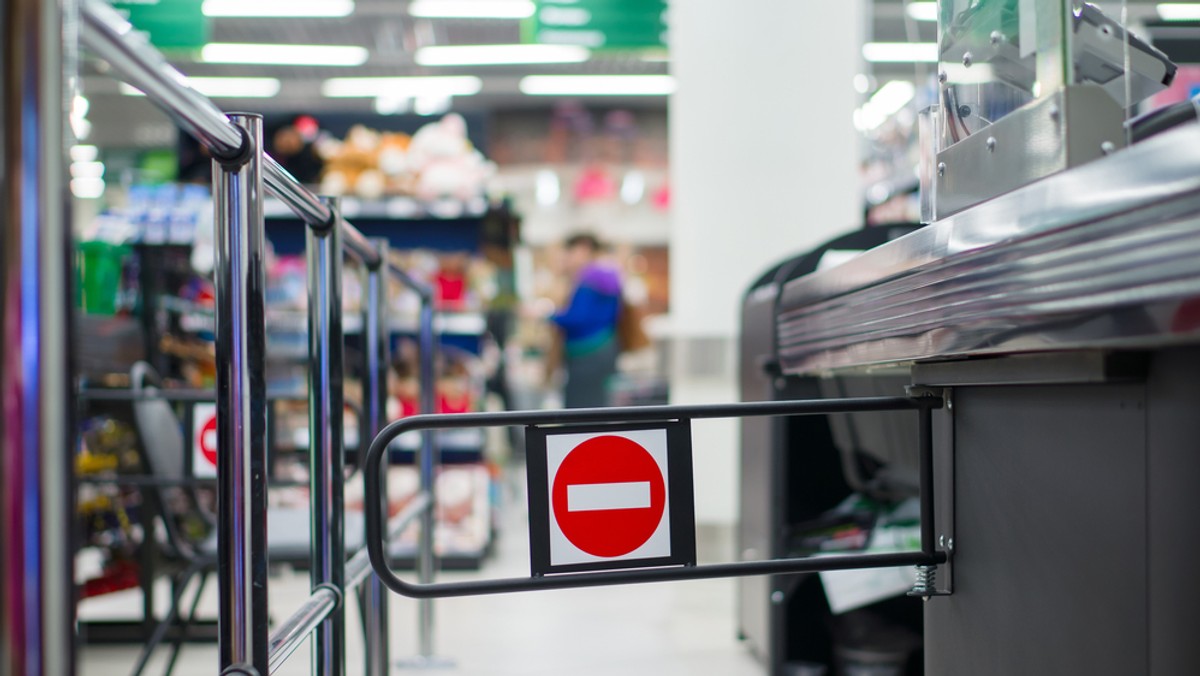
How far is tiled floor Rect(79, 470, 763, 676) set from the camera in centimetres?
284

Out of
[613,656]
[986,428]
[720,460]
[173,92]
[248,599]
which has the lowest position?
[613,656]

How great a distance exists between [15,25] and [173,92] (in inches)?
11.6

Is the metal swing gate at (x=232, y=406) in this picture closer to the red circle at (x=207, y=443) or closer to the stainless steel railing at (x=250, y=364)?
the stainless steel railing at (x=250, y=364)

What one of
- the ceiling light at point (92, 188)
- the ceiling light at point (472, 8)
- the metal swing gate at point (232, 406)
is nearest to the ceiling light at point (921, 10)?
the ceiling light at point (472, 8)

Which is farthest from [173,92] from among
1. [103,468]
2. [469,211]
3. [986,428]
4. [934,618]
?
[469,211]

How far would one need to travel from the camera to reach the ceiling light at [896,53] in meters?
10.4

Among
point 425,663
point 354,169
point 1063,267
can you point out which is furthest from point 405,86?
point 1063,267

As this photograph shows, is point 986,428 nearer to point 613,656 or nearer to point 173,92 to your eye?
point 173,92

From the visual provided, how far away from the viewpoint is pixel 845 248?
2420 mm

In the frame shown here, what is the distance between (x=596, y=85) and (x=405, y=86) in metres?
2.18

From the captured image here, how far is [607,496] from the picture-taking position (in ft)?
3.66

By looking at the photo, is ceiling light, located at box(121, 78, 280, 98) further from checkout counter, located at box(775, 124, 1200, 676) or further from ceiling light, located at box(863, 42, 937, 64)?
checkout counter, located at box(775, 124, 1200, 676)

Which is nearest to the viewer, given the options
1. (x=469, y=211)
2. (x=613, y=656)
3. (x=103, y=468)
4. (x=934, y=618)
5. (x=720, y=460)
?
(x=934, y=618)

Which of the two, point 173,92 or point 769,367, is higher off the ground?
point 173,92
